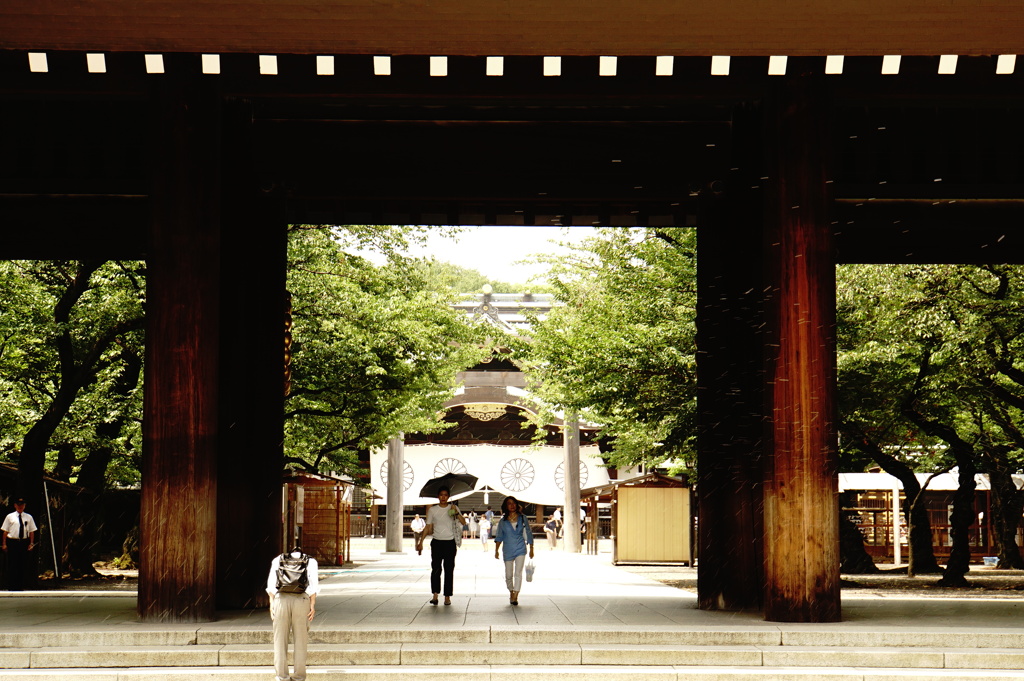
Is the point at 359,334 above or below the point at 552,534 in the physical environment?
above

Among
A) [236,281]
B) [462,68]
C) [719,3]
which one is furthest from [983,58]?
[236,281]

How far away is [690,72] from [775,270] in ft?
7.80

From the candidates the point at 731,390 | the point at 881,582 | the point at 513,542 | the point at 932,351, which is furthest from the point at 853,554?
the point at 513,542

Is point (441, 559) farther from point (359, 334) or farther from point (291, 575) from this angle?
point (359, 334)

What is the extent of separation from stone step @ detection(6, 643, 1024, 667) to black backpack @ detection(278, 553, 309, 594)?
1.20 m

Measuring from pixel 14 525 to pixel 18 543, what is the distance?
0.33 meters

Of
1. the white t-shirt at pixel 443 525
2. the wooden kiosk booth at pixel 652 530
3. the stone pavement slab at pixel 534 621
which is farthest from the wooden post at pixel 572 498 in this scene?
the white t-shirt at pixel 443 525

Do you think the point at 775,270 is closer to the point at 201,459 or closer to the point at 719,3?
the point at 719,3

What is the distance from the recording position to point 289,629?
9.94 m

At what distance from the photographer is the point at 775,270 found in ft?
41.6

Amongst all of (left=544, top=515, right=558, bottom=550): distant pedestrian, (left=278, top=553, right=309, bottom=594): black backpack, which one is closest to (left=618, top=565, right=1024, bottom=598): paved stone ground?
(left=278, top=553, right=309, bottom=594): black backpack

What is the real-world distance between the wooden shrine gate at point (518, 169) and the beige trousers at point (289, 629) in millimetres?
2851

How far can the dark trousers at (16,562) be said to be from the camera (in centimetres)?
2098

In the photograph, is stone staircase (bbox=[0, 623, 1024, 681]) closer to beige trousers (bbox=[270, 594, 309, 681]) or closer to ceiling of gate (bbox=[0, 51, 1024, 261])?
beige trousers (bbox=[270, 594, 309, 681])
